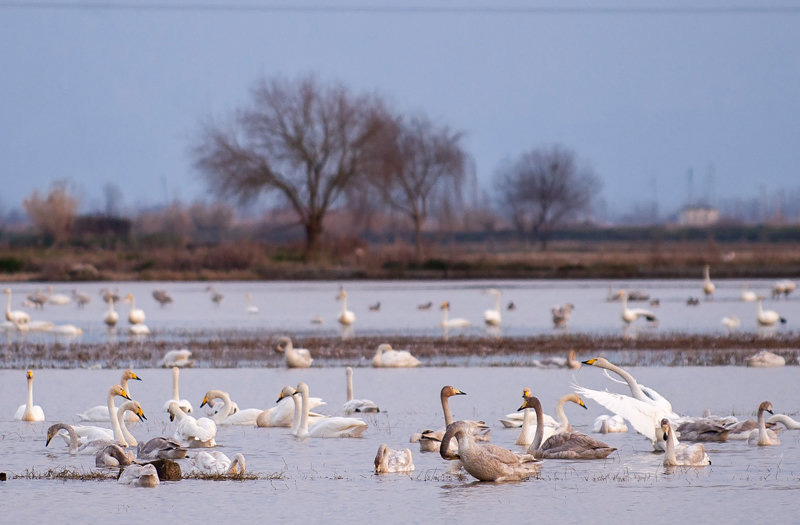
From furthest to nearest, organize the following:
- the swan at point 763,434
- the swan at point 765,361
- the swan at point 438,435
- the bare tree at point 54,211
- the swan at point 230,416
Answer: the bare tree at point 54,211, the swan at point 765,361, the swan at point 230,416, the swan at point 438,435, the swan at point 763,434

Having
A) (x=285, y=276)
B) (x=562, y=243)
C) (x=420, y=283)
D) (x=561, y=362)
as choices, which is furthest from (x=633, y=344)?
(x=562, y=243)

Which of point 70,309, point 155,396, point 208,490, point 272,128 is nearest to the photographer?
point 208,490

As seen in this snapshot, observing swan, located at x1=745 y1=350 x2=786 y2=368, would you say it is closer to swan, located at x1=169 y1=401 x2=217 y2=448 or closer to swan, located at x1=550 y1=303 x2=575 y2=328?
swan, located at x1=550 y1=303 x2=575 y2=328

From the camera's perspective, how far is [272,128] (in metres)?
54.5

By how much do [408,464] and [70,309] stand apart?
84.8ft

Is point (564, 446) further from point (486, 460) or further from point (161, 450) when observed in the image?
point (161, 450)

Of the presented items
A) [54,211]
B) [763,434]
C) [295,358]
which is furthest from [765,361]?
[54,211]

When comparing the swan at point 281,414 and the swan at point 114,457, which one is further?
the swan at point 281,414

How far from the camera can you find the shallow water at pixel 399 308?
2436 centimetres

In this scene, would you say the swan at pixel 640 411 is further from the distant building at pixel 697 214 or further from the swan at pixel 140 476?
the distant building at pixel 697 214

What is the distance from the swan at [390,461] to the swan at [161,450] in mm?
1652

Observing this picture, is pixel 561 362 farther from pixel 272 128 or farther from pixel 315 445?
pixel 272 128

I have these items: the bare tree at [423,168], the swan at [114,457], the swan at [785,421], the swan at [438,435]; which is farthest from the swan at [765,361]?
the bare tree at [423,168]

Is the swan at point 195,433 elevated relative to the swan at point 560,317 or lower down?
lower down
